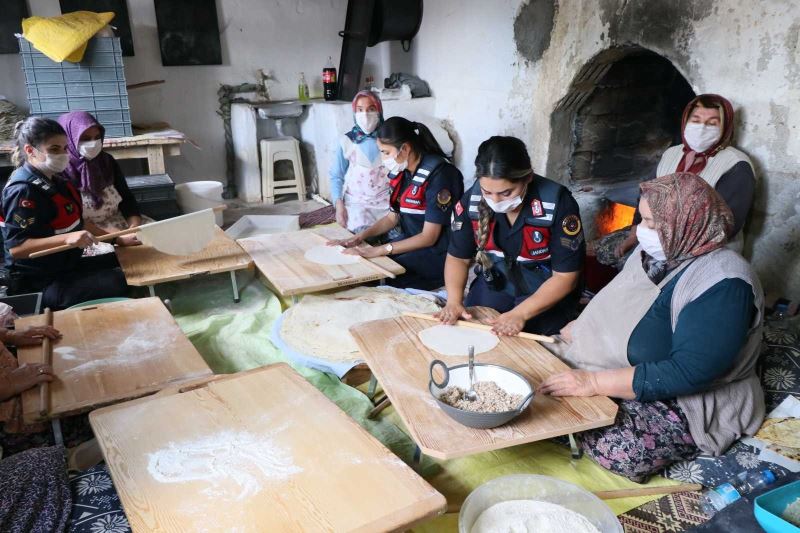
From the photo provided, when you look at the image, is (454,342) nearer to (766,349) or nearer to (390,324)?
(390,324)

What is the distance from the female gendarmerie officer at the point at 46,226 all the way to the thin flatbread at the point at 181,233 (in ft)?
0.91

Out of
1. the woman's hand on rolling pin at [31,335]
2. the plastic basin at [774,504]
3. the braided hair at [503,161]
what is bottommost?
the plastic basin at [774,504]

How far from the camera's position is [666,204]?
61.4 inches

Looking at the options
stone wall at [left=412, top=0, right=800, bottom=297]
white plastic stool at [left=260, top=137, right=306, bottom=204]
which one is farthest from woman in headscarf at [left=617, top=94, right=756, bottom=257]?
white plastic stool at [left=260, top=137, right=306, bottom=204]

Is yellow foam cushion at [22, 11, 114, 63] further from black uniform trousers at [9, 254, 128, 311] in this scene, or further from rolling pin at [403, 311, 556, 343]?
rolling pin at [403, 311, 556, 343]

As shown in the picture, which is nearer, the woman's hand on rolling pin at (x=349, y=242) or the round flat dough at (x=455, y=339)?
the round flat dough at (x=455, y=339)

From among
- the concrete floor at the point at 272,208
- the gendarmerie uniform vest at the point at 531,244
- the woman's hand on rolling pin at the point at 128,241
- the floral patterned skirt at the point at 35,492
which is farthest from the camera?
the concrete floor at the point at 272,208

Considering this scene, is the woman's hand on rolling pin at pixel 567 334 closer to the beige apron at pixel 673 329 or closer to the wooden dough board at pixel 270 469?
the beige apron at pixel 673 329

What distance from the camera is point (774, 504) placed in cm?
134

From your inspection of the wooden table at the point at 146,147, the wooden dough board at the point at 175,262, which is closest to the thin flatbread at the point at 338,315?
the wooden dough board at the point at 175,262

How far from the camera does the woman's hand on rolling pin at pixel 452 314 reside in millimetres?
1995

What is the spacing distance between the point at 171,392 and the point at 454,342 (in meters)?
0.88

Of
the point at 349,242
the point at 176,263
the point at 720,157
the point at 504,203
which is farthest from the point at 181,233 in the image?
the point at 720,157

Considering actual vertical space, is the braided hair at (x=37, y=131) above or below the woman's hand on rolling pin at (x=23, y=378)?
above
